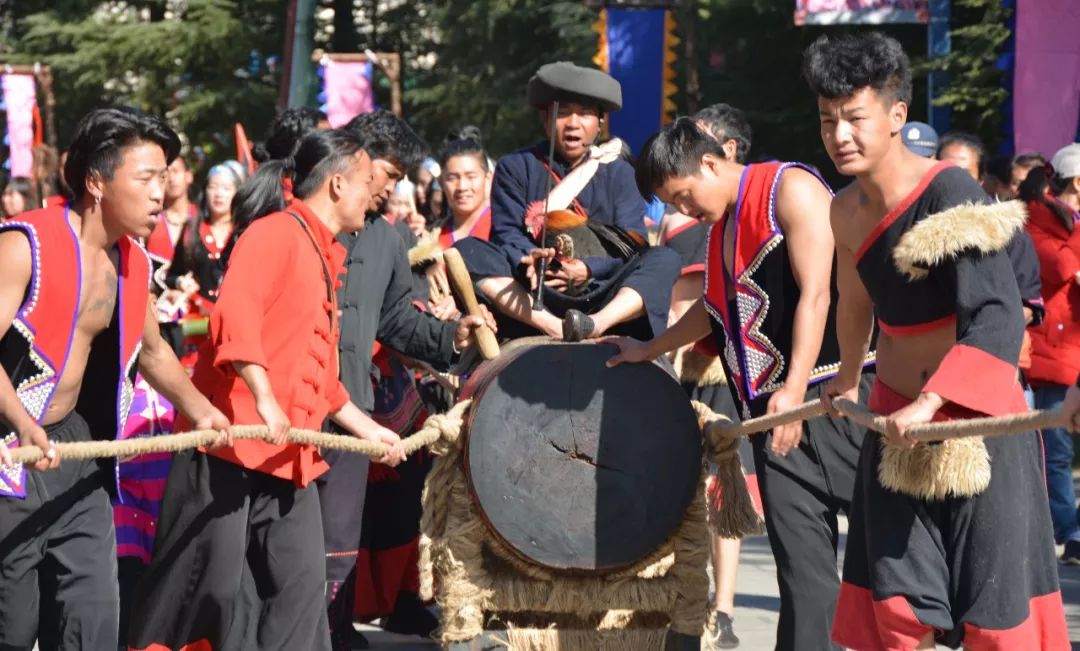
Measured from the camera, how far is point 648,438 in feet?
15.9

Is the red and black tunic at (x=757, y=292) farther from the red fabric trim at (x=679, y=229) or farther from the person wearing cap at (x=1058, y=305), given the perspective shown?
the person wearing cap at (x=1058, y=305)

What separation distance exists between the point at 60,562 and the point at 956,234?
8.05ft

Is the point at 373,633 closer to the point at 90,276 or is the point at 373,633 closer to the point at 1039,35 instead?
the point at 90,276

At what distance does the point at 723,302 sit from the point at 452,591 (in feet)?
3.75

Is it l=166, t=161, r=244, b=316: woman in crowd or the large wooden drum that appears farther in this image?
l=166, t=161, r=244, b=316: woman in crowd

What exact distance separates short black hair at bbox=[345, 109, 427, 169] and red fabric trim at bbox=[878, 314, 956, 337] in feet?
7.32

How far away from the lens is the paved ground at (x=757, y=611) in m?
6.30

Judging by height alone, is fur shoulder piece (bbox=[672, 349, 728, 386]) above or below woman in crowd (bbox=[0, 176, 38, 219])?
above

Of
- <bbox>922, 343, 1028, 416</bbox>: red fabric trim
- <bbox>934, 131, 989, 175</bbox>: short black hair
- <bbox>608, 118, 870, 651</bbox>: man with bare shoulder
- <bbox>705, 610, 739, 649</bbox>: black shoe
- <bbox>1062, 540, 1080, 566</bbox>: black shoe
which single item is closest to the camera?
<bbox>922, 343, 1028, 416</bbox>: red fabric trim

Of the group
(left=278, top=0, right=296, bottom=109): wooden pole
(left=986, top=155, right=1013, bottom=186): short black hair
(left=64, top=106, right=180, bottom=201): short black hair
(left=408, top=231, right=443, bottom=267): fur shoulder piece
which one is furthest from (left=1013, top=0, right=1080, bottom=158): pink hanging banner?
(left=278, top=0, right=296, bottom=109): wooden pole

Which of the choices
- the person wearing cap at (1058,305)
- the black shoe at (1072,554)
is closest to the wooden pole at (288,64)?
the person wearing cap at (1058,305)

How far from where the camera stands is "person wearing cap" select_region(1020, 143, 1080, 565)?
782cm

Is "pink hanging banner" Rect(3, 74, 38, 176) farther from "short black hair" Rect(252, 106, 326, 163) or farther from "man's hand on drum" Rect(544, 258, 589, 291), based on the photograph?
"man's hand on drum" Rect(544, 258, 589, 291)

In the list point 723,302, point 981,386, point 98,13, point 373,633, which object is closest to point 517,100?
point 98,13
